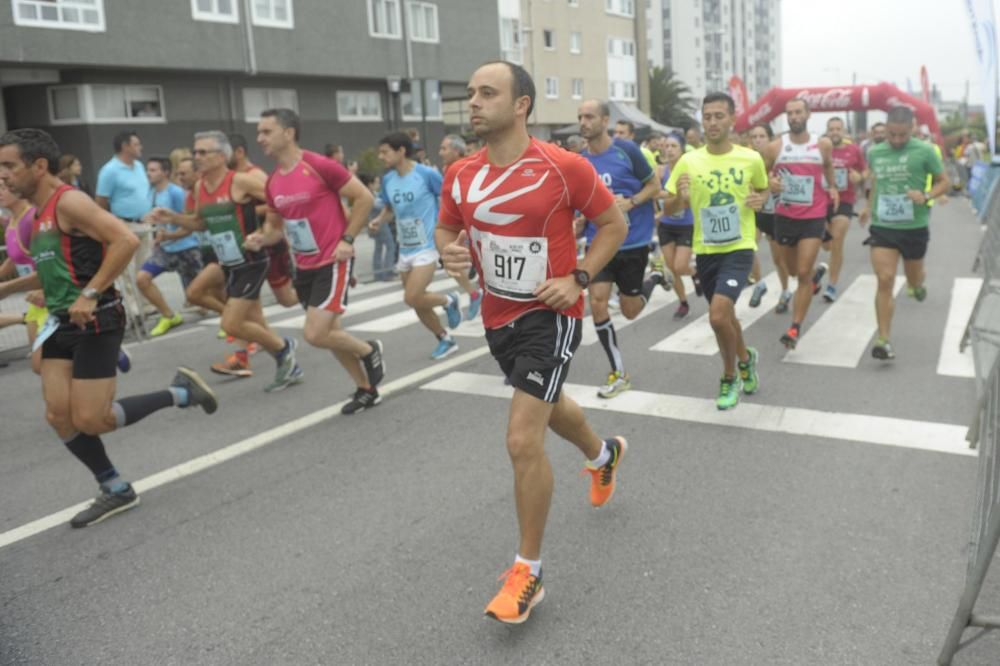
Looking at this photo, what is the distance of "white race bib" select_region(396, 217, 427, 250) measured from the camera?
299 inches

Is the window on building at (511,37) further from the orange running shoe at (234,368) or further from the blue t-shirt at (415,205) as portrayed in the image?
the orange running shoe at (234,368)

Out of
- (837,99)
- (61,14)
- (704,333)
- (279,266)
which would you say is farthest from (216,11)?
(704,333)

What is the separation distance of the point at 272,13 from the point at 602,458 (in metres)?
24.1

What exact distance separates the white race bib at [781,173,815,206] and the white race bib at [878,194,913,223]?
2.99ft

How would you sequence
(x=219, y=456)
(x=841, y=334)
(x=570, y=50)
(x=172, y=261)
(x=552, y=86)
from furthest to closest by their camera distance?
1. (x=570, y=50)
2. (x=552, y=86)
3. (x=172, y=261)
4. (x=841, y=334)
5. (x=219, y=456)

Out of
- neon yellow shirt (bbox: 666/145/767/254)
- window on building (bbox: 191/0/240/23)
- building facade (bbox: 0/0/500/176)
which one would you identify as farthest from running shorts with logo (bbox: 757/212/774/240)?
window on building (bbox: 191/0/240/23)

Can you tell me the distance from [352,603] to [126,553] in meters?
1.29

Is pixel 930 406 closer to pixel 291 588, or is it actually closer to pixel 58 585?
pixel 291 588

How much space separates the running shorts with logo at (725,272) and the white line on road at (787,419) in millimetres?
750

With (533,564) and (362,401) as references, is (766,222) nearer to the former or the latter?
(362,401)

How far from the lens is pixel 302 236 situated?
20.2ft

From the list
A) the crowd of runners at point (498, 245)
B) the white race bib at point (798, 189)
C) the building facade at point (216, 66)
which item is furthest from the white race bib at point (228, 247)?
the building facade at point (216, 66)

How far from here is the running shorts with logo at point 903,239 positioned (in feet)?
22.5

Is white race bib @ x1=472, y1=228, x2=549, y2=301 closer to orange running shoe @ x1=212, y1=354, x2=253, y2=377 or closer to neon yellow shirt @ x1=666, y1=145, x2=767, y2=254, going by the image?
neon yellow shirt @ x1=666, y1=145, x2=767, y2=254
